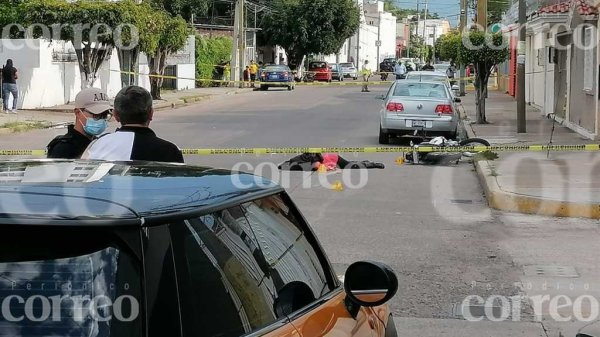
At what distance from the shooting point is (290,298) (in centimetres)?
333

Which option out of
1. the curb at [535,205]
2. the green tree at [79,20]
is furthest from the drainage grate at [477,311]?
the green tree at [79,20]

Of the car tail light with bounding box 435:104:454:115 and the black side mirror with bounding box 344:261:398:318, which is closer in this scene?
the black side mirror with bounding box 344:261:398:318

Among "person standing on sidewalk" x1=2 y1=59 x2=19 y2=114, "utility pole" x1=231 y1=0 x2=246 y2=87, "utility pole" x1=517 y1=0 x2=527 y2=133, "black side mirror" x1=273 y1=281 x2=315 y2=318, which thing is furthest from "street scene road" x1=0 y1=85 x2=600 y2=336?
"utility pole" x1=231 y1=0 x2=246 y2=87

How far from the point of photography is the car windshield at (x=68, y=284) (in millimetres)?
2500

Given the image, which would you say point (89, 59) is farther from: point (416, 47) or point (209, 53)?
point (416, 47)

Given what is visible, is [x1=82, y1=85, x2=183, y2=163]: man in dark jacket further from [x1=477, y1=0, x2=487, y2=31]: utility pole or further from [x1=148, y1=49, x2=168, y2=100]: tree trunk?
[x1=148, y1=49, x2=168, y2=100]: tree trunk

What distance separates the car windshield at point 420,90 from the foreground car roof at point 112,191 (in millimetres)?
16927

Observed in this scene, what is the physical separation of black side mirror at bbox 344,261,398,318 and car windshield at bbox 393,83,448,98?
1688cm

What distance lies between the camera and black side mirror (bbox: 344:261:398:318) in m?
3.57

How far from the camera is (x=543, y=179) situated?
13344 millimetres

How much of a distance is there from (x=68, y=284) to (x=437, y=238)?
762 centimetres

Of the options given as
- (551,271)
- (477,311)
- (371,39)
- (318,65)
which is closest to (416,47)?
(371,39)

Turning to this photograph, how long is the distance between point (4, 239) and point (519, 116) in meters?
20.7

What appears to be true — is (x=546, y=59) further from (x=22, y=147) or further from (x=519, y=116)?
(x=22, y=147)
